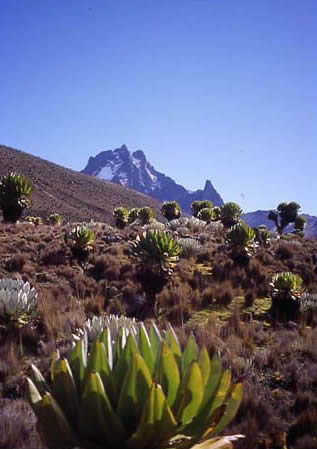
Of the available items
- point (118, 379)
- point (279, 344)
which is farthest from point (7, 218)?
point (118, 379)

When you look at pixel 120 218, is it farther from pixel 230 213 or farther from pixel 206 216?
pixel 230 213

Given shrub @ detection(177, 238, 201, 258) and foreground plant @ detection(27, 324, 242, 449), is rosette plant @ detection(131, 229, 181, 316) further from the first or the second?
foreground plant @ detection(27, 324, 242, 449)

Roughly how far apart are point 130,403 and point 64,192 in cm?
6835

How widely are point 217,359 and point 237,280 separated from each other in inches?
383

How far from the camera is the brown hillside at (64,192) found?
193 ft

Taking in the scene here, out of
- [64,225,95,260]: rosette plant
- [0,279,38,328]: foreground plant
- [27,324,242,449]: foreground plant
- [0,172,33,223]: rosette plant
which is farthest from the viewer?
[0,172,33,223]: rosette plant

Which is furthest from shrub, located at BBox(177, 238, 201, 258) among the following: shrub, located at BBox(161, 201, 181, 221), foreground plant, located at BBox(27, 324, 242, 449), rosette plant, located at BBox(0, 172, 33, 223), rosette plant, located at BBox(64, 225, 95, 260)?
shrub, located at BBox(161, 201, 181, 221)

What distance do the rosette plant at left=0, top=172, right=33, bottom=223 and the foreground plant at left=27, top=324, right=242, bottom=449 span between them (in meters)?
15.1

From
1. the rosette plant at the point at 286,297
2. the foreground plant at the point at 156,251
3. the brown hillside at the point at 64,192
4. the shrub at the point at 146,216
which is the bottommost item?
the rosette plant at the point at 286,297

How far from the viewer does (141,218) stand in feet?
87.5

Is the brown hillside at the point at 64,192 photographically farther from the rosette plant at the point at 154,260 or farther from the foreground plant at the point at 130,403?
the foreground plant at the point at 130,403

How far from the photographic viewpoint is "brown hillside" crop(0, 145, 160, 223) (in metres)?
58.8

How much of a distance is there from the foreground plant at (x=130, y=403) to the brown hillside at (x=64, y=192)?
163 ft

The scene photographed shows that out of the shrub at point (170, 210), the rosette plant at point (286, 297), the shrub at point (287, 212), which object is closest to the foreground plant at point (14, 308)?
the rosette plant at point (286, 297)
